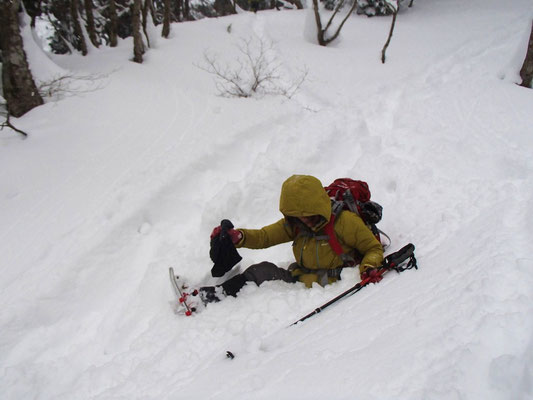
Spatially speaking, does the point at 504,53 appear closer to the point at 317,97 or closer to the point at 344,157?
the point at 317,97

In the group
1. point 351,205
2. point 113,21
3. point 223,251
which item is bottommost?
point 223,251

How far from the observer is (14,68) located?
6031mm

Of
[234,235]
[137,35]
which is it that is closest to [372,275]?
[234,235]

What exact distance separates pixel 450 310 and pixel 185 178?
4.02 metres

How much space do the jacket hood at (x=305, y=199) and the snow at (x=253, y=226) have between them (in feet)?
2.37

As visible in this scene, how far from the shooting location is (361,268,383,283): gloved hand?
2.91 meters

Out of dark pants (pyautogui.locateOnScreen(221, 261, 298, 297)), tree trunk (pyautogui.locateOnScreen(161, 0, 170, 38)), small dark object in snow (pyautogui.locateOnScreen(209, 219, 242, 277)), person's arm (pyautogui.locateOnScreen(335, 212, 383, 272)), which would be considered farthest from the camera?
tree trunk (pyautogui.locateOnScreen(161, 0, 170, 38))

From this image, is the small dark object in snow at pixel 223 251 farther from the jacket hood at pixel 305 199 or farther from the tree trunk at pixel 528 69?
the tree trunk at pixel 528 69

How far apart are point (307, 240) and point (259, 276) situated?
0.61 meters

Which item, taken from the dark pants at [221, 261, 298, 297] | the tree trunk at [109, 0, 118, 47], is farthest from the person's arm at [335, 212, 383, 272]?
the tree trunk at [109, 0, 118, 47]

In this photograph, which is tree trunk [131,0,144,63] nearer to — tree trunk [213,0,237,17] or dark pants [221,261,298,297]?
dark pants [221,261,298,297]

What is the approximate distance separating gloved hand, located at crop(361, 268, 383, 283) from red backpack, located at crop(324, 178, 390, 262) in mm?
314

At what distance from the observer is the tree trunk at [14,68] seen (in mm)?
5863

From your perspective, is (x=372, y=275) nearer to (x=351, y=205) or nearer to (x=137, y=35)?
(x=351, y=205)
